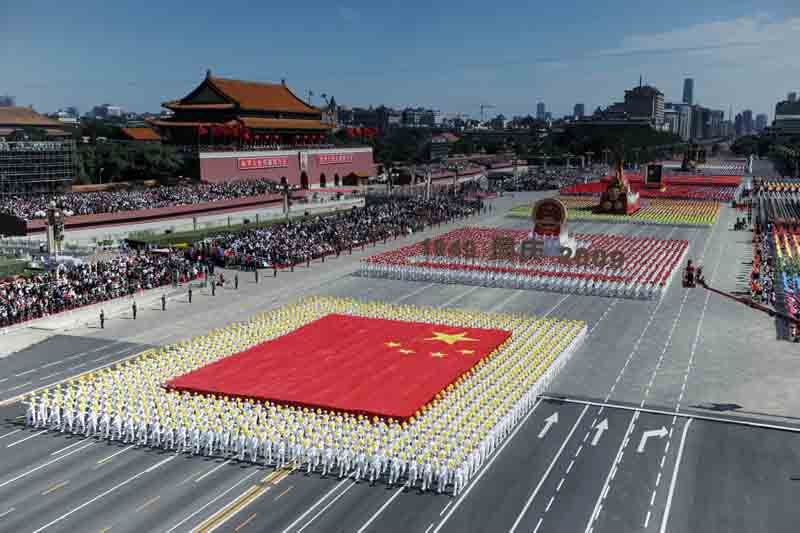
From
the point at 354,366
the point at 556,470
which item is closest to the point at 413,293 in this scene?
the point at 354,366

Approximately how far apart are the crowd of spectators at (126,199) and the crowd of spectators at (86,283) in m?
12.7

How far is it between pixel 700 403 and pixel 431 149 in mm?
143721

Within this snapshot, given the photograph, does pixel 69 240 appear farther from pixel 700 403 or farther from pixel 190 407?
pixel 700 403

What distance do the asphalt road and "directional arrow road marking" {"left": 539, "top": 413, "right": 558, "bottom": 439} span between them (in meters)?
0.08

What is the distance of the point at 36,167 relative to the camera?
6191 centimetres

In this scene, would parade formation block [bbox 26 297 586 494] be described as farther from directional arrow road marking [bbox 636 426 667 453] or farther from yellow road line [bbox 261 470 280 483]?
directional arrow road marking [bbox 636 426 667 453]

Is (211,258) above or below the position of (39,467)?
above

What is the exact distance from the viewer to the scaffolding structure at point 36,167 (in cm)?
5903

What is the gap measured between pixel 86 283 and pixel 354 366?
17.1 m

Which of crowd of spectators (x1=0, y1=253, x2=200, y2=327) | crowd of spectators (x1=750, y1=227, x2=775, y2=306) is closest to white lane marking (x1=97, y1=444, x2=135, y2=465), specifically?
crowd of spectators (x1=0, y1=253, x2=200, y2=327)

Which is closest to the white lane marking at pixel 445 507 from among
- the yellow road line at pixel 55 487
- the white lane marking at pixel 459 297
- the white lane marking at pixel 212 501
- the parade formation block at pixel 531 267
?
the white lane marking at pixel 212 501

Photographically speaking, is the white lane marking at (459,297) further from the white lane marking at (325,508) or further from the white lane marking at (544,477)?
the white lane marking at (325,508)

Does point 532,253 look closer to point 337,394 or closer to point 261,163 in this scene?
point 337,394

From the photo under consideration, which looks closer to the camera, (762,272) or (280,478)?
(280,478)
